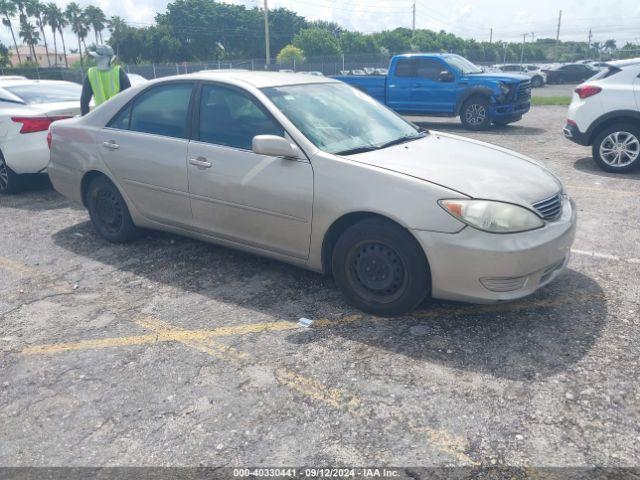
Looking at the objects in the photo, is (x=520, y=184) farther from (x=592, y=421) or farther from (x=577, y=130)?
(x=577, y=130)

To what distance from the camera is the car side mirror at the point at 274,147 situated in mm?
3850

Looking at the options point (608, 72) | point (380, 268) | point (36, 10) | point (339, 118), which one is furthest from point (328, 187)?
point (36, 10)

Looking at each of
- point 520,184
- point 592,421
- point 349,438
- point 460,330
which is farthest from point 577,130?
point 349,438

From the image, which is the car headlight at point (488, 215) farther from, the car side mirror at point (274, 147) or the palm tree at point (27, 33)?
the palm tree at point (27, 33)

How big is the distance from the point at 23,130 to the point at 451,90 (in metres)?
9.89

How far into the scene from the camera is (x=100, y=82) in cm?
730

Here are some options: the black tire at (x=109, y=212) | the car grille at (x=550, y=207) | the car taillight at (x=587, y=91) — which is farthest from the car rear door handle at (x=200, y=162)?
the car taillight at (x=587, y=91)

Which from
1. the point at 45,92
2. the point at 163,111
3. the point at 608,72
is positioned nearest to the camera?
the point at 163,111

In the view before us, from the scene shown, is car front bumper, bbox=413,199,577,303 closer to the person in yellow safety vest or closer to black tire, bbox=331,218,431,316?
black tire, bbox=331,218,431,316

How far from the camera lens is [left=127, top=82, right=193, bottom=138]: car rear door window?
468 cm

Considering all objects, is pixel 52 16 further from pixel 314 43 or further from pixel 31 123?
pixel 31 123

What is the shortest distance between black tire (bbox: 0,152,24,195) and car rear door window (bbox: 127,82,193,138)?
10.8 ft

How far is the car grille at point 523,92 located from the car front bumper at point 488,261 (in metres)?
10.8

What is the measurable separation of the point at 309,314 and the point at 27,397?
1.83 meters
